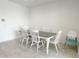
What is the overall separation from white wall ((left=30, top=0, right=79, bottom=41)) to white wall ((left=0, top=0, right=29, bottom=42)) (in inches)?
50.6

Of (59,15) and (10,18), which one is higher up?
(59,15)

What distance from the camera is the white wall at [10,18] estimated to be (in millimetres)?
4008

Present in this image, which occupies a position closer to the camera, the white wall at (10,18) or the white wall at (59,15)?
the white wall at (59,15)

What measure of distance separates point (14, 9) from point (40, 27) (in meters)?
2.32

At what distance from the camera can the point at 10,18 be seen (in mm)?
4379

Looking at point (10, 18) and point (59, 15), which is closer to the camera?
point (59, 15)

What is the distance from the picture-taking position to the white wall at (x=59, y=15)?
3.53 meters

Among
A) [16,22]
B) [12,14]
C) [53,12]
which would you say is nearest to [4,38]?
[16,22]

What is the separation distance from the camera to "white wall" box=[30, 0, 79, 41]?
3.53m

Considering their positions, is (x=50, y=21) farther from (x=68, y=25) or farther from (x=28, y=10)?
(x=28, y=10)

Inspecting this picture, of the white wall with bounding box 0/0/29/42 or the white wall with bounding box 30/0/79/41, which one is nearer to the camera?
the white wall with bounding box 30/0/79/41

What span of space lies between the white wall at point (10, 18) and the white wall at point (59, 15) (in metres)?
1.28

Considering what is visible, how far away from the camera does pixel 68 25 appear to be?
3.76 meters

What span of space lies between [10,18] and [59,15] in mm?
3299
